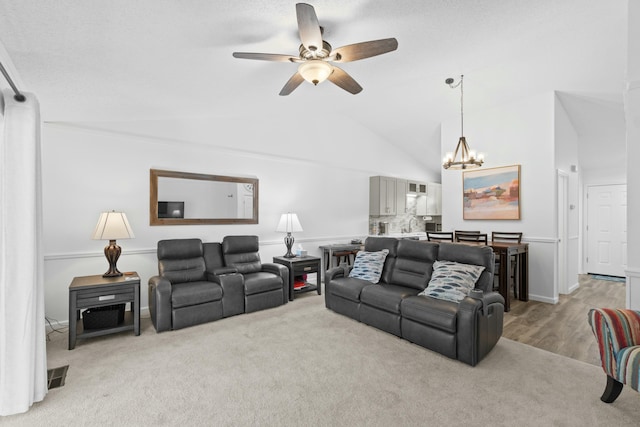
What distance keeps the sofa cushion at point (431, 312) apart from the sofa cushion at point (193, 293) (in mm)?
2259

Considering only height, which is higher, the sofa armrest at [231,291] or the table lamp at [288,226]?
the table lamp at [288,226]

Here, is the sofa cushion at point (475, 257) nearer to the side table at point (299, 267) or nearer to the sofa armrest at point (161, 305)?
the side table at point (299, 267)

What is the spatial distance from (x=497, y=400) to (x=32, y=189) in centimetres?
361

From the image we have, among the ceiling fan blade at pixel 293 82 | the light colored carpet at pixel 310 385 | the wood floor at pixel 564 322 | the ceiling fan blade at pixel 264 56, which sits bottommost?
the wood floor at pixel 564 322

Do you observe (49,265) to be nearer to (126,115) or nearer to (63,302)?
(63,302)

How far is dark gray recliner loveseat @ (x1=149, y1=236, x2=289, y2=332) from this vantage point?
11.2 ft

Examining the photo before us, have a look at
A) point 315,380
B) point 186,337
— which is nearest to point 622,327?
point 315,380

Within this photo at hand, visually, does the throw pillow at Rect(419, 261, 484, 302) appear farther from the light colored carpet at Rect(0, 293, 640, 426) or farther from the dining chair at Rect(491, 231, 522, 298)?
the dining chair at Rect(491, 231, 522, 298)

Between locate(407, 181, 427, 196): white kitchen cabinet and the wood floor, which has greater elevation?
locate(407, 181, 427, 196): white kitchen cabinet

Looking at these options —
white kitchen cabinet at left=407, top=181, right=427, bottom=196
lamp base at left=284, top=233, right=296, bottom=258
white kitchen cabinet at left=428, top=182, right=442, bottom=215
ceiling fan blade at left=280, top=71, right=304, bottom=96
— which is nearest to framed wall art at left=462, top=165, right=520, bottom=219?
white kitchen cabinet at left=407, top=181, right=427, bottom=196

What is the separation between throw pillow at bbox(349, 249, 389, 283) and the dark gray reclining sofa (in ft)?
0.28

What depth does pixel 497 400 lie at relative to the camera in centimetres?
211

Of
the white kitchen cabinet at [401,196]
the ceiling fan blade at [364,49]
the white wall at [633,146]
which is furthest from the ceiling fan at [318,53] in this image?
the white kitchen cabinet at [401,196]

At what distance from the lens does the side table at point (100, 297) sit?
9.66 feet
